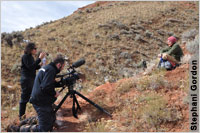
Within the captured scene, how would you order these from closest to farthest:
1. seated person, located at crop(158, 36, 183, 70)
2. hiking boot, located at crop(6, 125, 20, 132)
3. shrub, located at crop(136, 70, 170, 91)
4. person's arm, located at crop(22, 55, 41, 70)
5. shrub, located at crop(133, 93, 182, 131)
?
shrub, located at crop(133, 93, 182, 131) → hiking boot, located at crop(6, 125, 20, 132) → person's arm, located at crop(22, 55, 41, 70) → shrub, located at crop(136, 70, 170, 91) → seated person, located at crop(158, 36, 183, 70)

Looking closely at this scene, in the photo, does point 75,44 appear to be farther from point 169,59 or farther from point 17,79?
point 169,59

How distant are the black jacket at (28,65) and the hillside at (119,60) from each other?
→ 123 centimetres

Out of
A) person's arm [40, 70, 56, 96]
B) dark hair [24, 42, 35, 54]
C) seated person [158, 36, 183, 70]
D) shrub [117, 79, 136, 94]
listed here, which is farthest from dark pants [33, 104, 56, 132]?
seated person [158, 36, 183, 70]

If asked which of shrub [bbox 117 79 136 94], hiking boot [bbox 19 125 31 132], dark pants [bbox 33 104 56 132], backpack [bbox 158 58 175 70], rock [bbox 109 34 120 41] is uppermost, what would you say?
rock [bbox 109 34 120 41]

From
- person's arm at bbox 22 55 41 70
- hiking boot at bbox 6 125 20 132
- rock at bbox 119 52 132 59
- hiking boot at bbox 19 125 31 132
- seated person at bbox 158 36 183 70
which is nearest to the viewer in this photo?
hiking boot at bbox 19 125 31 132

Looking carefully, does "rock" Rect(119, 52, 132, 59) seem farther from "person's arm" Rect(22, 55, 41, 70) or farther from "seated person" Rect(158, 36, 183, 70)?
"person's arm" Rect(22, 55, 41, 70)

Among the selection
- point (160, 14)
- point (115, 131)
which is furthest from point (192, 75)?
point (160, 14)

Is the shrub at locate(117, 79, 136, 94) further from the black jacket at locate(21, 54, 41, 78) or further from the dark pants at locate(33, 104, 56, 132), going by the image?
the black jacket at locate(21, 54, 41, 78)

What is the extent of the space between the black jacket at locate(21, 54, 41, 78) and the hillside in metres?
1.23

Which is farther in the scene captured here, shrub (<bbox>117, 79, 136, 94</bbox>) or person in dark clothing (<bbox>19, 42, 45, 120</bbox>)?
shrub (<bbox>117, 79, 136, 94</bbox>)

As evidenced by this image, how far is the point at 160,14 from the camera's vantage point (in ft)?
79.1

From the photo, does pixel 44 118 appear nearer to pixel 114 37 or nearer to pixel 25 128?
pixel 25 128

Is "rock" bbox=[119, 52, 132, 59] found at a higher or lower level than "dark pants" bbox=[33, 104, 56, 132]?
higher

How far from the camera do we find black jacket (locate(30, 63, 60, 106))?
366cm
